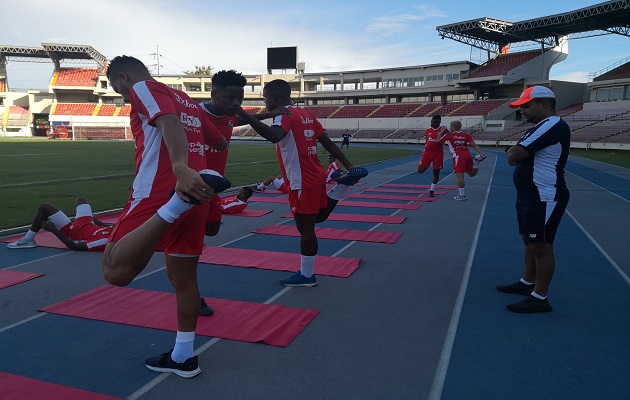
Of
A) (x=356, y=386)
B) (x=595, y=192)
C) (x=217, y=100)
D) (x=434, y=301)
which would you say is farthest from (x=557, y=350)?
(x=595, y=192)

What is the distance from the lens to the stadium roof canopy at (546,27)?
1604 inches

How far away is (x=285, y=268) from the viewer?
5.55m

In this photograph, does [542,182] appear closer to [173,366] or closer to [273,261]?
[273,261]

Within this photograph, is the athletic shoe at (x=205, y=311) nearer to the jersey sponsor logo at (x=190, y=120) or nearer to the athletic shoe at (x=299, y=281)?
the athletic shoe at (x=299, y=281)

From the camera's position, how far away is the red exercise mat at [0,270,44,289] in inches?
189

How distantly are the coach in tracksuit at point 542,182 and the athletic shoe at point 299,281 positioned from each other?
2.03 metres

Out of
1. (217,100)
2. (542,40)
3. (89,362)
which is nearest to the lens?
(89,362)

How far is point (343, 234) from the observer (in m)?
7.51

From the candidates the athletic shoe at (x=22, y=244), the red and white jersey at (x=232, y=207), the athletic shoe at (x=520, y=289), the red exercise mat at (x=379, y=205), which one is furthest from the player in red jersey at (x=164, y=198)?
the red exercise mat at (x=379, y=205)

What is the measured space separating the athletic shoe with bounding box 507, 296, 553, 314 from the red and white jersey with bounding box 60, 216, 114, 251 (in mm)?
5141

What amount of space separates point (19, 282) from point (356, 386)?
4012 millimetres

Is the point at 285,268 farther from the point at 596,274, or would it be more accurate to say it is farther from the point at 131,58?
the point at 596,274

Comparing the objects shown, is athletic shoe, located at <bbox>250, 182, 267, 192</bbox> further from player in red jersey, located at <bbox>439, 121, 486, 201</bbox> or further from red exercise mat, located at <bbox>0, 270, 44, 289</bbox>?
red exercise mat, located at <bbox>0, 270, 44, 289</bbox>

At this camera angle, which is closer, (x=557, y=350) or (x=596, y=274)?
(x=557, y=350)
